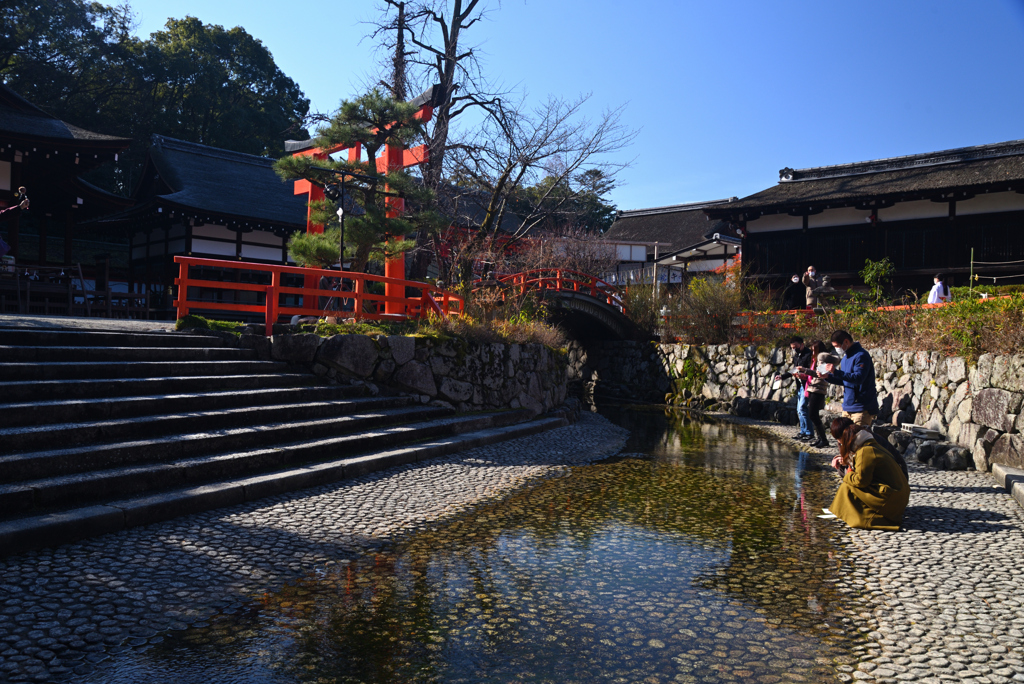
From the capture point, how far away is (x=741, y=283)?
19625 millimetres

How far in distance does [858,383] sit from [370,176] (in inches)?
407

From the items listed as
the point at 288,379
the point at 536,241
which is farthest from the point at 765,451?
the point at 536,241

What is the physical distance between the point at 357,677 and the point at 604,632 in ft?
4.68

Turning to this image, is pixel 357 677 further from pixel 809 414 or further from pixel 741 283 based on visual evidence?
pixel 741 283

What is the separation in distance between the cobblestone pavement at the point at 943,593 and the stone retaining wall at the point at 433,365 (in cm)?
682

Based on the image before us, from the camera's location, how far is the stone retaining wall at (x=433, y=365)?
9852 mm

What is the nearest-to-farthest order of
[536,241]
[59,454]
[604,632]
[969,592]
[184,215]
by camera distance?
[604,632], [969,592], [59,454], [184,215], [536,241]

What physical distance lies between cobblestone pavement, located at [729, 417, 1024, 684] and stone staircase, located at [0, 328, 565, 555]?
5.05 meters

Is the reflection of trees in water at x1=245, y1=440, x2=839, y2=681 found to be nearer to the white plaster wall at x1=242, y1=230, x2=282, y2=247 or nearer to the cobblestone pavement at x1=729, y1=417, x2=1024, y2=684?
the cobblestone pavement at x1=729, y1=417, x2=1024, y2=684

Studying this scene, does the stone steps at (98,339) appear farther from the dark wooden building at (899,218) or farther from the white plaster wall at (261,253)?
the dark wooden building at (899,218)

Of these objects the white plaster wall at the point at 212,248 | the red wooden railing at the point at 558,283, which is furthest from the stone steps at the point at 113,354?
the white plaster wall at the point at 212,248

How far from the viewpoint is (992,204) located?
18641 millimetres

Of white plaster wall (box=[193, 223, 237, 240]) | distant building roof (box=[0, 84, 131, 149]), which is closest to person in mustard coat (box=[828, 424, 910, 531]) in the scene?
distant building roof (box=[0, 84, 131, 149])

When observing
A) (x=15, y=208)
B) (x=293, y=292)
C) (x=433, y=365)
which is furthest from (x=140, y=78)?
(x=433, y=365)
